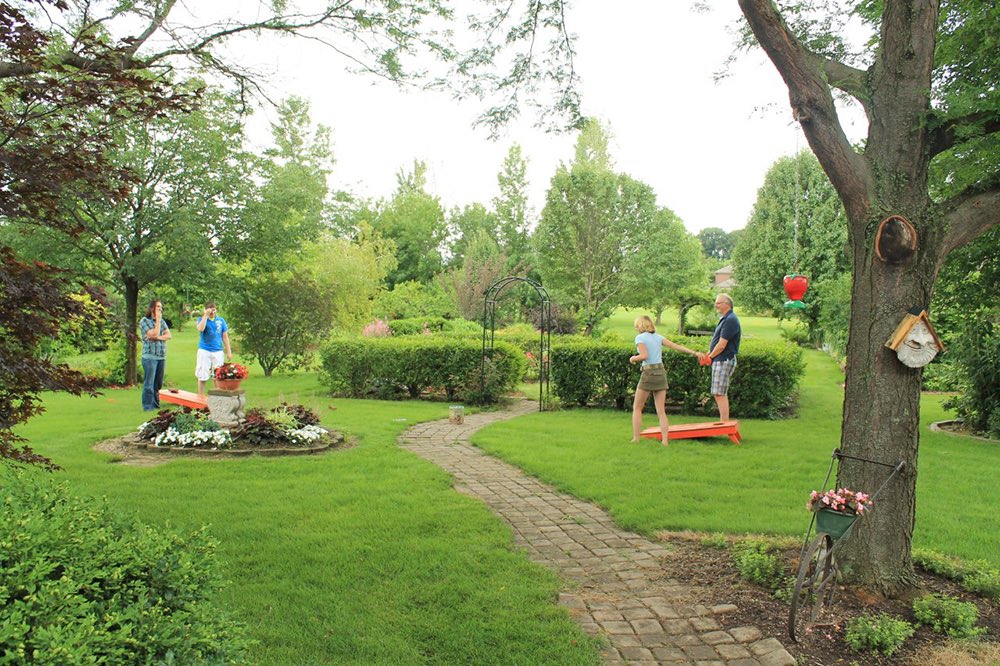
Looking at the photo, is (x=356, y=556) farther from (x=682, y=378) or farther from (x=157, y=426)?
(x=682, y=378)

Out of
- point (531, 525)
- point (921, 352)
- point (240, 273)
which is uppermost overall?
point (240, 273)

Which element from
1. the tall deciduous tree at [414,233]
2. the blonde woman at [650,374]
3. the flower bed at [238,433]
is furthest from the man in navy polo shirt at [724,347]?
the tall deciduous tree at [414,233]

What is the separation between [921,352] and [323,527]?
4227mm

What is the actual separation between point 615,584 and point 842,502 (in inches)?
56.4

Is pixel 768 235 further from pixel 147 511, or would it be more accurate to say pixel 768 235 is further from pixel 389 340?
pixel 147 511

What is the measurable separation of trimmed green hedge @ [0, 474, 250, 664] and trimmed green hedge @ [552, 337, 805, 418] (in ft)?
30.6

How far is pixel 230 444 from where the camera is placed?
26.1ft

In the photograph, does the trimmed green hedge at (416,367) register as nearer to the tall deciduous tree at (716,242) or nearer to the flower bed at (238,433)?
the flower bed at (238,433)

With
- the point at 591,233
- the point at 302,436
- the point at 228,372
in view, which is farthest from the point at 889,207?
the point at 591,233

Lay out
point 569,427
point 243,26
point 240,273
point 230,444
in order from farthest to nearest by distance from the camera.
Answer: point 240,273 → point 569,427 → point 230,444 → point 243,26

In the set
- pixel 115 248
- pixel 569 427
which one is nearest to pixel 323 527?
pixel 569 427

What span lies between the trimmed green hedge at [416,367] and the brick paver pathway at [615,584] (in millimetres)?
5440

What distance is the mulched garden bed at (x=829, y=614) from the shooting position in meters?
3.38

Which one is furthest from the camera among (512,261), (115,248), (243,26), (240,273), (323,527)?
(512,261)
